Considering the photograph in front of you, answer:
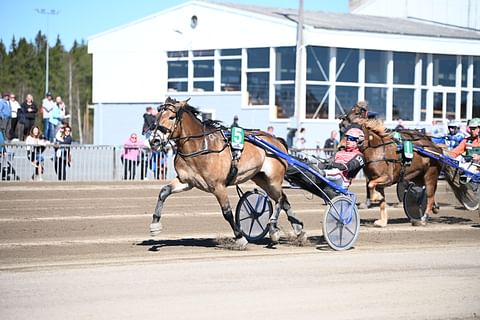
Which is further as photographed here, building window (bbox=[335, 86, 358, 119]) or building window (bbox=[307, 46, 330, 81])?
building window (bbox=[335, 86, 358, 119])

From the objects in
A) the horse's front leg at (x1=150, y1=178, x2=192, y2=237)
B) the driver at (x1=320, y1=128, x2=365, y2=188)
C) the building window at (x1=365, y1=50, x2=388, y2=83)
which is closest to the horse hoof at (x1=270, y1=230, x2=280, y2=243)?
the driver at (x1=320, y1=128, x2=365, y2=188)

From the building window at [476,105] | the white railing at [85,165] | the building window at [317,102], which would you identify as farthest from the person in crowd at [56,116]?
the building window at [476,105]

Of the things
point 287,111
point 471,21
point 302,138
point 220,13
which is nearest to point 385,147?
point 302,138

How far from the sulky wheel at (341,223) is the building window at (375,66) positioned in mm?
22941

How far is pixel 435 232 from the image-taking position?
49.1 feet

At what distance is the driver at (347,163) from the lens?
12859mm

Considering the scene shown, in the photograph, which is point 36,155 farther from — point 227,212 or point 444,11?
point 444,11

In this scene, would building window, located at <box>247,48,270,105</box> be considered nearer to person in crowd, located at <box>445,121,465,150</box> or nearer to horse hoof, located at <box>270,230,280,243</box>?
person in crowd, located at <box>445,121,465,150</box>

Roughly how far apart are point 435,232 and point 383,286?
18.6 feet

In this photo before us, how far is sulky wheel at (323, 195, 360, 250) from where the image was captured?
Result: 12.1 m

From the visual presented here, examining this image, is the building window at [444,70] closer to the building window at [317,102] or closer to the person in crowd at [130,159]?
the building window at [317,102]

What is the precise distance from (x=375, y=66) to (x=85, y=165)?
15.0m

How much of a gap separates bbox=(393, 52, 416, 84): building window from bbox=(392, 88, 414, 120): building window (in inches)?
15.6

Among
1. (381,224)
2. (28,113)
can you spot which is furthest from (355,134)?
(28,113)
